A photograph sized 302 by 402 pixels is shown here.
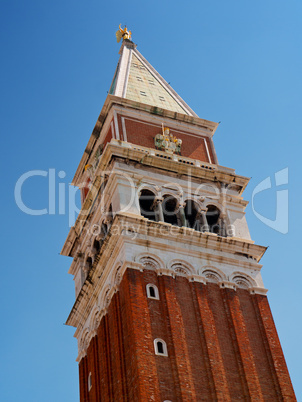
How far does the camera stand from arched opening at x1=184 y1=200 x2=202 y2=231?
2237 inches

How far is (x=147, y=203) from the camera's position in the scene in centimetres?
5703

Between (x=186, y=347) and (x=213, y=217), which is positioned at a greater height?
(x=213, y=217)

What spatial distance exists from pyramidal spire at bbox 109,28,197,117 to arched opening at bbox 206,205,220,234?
1111 cm

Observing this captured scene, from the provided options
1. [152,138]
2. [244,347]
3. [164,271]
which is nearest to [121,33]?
[152,138]

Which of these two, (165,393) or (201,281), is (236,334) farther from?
(165,393)

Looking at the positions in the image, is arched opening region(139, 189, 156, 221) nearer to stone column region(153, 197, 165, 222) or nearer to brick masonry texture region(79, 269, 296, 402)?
stone column region(153, 197, 165, 222)

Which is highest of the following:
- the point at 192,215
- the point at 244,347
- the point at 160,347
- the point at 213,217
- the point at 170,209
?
the point at 170,209

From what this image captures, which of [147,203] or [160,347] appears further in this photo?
[147,203]

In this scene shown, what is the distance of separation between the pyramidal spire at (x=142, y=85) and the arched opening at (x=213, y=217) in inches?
437

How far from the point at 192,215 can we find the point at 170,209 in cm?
153

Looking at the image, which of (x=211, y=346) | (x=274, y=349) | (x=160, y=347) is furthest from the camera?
(x=274, y=349)

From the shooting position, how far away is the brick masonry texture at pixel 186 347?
1793 inches

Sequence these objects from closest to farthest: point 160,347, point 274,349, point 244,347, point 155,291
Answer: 1. point 160,347
2. point 244,347
3. point 274,349
4. point 155,291

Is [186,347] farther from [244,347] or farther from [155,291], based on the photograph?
[155,291]
